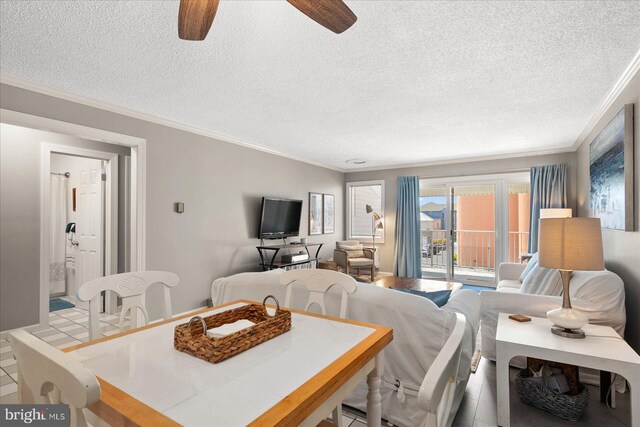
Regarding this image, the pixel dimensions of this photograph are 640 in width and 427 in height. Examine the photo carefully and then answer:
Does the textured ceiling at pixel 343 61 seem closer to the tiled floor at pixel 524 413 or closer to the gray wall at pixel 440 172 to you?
the gray wall at pixel 440 172

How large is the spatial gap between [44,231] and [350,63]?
154 inches

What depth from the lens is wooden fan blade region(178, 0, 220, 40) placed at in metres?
1.28

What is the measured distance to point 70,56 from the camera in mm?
2352

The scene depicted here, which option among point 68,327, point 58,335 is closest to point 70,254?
point 68,327

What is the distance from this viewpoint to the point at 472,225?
6324 mm

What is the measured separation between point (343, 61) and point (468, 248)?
5.27 meters

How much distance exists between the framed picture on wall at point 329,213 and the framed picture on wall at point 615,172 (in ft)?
14.3

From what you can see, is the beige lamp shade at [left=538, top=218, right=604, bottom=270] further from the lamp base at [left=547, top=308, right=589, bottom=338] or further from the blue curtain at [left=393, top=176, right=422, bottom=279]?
the blue curtain at [left=393, top=176, right=422, bottom=279]

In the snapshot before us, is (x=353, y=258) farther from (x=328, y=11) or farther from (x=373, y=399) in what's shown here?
(x=328, y=11)

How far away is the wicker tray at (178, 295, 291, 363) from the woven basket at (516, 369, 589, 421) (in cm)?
190

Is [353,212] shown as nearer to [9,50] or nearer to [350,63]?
[350,63]

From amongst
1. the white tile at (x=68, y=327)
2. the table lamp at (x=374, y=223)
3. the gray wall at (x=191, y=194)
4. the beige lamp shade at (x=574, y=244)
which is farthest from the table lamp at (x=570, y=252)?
the table lamp at (x=374, y=223)

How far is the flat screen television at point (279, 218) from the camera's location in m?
5.05

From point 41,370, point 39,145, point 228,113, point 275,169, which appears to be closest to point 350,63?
point 228,113
